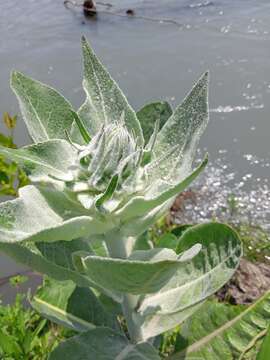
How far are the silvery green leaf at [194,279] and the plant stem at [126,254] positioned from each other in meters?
0.02

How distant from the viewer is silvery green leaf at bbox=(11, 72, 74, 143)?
1077 millimetres

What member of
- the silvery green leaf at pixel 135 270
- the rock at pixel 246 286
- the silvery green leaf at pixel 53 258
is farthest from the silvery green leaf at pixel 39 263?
the rock at pixel 246 286

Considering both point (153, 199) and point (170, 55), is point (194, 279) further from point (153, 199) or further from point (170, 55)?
point (170, 55)

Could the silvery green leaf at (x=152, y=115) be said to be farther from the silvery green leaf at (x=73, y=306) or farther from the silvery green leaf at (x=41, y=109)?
the silvery green leaf at (x=73, y=306)

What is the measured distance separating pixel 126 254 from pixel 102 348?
210 millimetres

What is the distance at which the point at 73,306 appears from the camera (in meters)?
1.30

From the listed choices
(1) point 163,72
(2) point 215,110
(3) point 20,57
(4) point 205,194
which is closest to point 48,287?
(4) point 205,194

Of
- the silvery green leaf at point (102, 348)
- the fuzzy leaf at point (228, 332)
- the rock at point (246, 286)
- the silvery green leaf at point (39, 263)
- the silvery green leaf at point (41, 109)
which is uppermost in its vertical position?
the silvery green leaf at point (41, 109)

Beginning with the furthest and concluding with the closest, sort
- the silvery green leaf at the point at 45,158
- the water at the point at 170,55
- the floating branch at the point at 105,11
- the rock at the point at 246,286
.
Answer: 1. the floating branch at the point at 105,11
2. the water at the point at 170,55
3. the rock at the point at 246,286
4. the silvery green leaf at the point at 45,158

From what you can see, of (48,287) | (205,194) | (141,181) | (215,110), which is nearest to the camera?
(141,181)

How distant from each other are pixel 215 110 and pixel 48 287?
2.29 metres

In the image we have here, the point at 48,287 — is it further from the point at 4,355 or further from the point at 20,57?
the point at 20,57

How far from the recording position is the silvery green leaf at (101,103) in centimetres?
110

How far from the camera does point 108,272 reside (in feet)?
2.84
